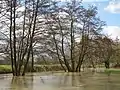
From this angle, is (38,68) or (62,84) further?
(38,68)

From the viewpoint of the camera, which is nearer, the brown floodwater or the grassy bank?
the brown floodwater

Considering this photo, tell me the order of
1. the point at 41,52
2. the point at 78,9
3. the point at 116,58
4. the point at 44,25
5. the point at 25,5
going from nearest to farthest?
the point at 25,5, the point at 44,25, the point at 41,52, the point at 78,9, the point at 116,58

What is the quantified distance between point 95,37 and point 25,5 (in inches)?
506

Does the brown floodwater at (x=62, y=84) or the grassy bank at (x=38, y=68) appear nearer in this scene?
the brown floodwater at (x=62, y=84)

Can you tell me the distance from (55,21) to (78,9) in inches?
236

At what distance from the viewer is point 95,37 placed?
3353 cm

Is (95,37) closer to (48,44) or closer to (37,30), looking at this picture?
(48,44)

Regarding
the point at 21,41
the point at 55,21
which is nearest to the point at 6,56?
the point at 21,41

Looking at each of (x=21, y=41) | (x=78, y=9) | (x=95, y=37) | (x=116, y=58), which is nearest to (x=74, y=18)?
(x=78, y=9)

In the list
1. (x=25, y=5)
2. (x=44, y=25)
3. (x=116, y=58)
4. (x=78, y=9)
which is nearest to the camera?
(x=25, y=5)

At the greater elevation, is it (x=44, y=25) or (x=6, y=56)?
(x=44, y=25)

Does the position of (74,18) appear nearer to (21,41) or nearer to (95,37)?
(95,37)

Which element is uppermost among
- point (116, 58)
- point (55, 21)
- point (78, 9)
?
point (78, 9)

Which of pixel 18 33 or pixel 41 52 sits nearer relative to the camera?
pixel 18 33
